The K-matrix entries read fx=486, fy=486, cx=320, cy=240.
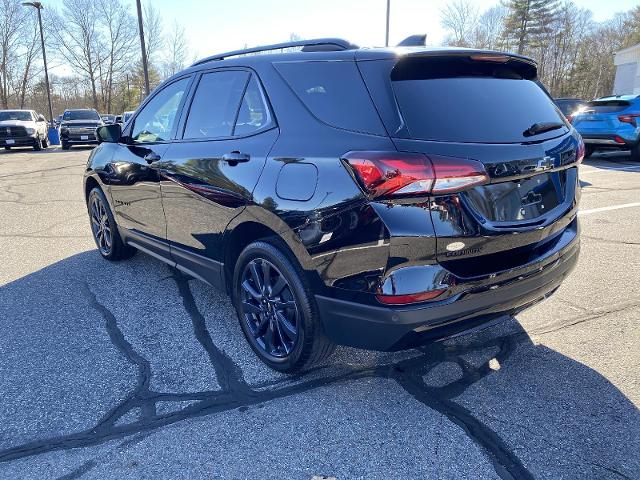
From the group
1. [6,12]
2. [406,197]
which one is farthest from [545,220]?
[6,12]

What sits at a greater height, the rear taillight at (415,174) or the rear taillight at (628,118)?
the rear taillight at (415,174)

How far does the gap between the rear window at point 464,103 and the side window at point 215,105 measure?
1182 millimetres

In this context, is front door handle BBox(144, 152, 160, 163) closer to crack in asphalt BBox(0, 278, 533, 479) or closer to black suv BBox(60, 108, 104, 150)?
crack in asphalt BBox(0, 278, 533, 479)

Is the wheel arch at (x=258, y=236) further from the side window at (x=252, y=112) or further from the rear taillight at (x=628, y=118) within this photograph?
the rear taillight at (x=628, y=118)

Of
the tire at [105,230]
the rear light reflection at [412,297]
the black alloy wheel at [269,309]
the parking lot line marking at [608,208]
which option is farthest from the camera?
the parking lot line marking at [608,208]

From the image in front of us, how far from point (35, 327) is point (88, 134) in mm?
19988

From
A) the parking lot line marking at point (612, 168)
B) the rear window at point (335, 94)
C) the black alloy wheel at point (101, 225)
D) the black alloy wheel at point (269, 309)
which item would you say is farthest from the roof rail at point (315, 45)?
the parking lot line marking at point (612, 168)

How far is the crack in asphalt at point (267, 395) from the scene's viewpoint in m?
2.29

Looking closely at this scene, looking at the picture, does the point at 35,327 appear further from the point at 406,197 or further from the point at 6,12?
the point at 6,12

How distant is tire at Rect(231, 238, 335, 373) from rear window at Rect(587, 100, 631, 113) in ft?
39.3

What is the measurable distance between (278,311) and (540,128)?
1763 mm

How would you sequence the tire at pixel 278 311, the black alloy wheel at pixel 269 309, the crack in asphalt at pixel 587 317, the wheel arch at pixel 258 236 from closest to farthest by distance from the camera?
the wheel arch at pixel 258 236, the tire at pixel 278 311, the black alloy wheel at pixel 269 309, the crack in asphalt at pixel 587 317

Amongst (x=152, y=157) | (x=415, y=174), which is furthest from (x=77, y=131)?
(x=415, y=174)

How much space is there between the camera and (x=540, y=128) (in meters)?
2.60
